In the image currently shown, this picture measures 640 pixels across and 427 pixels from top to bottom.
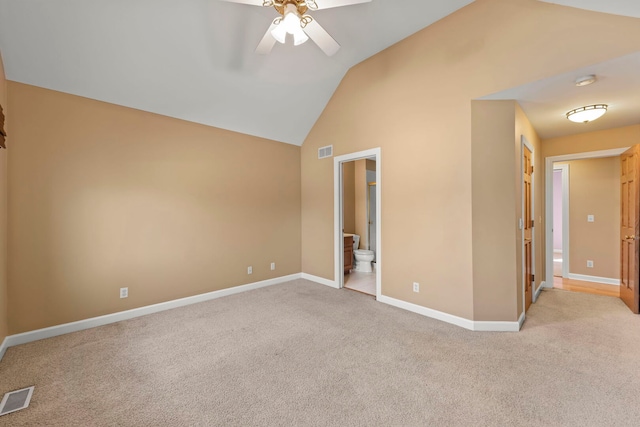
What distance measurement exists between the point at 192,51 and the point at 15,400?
3.37m

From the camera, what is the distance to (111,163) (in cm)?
303

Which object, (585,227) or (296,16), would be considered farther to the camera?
(585,227)

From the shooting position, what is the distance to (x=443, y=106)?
9.91 feet

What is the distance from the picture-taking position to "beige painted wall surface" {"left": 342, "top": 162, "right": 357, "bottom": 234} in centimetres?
603

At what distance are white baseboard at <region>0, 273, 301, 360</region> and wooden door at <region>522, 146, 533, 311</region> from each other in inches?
151

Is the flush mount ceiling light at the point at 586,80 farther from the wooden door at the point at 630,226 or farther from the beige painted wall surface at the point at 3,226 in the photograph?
the beige painted wall surface at the point at 3,226

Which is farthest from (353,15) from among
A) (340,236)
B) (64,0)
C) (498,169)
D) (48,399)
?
(48,399)

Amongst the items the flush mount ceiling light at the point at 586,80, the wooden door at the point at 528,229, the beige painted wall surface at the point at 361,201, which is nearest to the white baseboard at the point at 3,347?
the beige painted wall surface at the point at 361,201

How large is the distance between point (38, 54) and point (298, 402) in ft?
12.4

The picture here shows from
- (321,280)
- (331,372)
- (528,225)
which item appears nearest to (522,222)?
(528,225)

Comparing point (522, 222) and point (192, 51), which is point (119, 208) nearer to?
point (192, 51)

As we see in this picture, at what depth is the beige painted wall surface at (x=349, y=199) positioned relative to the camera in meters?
6.03

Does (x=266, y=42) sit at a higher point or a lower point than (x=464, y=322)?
higher

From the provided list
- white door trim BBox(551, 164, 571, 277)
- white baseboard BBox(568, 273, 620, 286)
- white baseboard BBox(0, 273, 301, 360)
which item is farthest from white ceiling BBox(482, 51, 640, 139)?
white baseboard BBox(0, 273, 301, 360)
